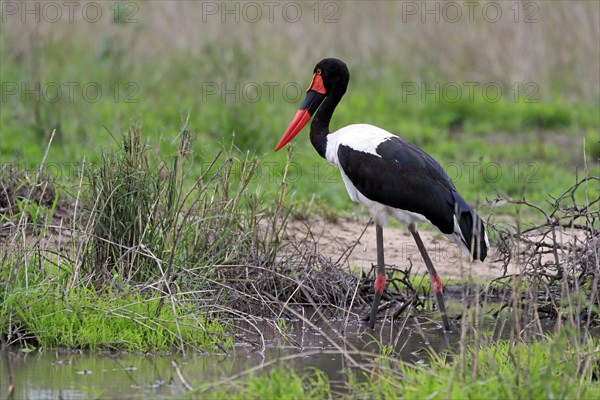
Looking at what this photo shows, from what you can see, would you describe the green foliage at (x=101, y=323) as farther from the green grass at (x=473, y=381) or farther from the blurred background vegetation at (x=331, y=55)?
the blurred background vegetation at (x=331, y=55)

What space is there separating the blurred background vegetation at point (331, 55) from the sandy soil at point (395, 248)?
1.57 meters

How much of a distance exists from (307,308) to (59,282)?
1.52 meters

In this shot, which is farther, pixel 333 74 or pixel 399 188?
pixel 333 74

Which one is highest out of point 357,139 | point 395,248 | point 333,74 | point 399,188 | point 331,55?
point 333,74

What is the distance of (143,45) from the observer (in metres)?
12.8

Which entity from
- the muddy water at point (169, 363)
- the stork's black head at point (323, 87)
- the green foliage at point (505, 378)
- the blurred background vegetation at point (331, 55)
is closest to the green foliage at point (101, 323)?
the muddy water at point (169, 363)

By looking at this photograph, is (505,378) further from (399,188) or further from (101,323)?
(399,188)

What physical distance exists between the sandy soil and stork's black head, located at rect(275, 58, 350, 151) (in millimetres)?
634

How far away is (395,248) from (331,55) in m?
5.07

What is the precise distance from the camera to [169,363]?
500 cm

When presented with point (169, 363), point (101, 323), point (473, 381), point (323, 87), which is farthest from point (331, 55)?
point (473, 381)

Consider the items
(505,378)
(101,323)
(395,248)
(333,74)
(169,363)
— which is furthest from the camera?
(395,248)

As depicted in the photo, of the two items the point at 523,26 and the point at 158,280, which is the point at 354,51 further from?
the point at 158,280

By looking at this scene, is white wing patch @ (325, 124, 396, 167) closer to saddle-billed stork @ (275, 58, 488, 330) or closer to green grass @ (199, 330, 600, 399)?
saddle-billed stork @ (275, 58, 488, 330)
